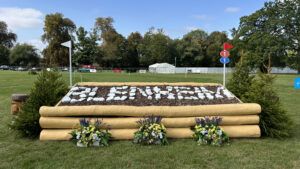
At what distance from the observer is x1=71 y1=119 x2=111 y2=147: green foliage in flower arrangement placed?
4.82 m

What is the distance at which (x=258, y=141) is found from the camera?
17.4 feet

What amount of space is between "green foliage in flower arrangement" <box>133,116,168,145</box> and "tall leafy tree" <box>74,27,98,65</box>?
6357cm

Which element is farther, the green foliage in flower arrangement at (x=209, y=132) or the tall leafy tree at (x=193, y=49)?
the tall leafy tree at (x=193, y=49)

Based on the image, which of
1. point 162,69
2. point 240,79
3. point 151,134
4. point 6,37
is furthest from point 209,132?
point 6,37

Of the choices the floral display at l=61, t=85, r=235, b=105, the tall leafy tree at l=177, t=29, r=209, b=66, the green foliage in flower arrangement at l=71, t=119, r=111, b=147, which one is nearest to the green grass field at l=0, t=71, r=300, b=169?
the green foliage in flower arrangement at l=71, t=119, r=111, b=147

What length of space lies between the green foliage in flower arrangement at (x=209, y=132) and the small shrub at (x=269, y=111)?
41.0 inches

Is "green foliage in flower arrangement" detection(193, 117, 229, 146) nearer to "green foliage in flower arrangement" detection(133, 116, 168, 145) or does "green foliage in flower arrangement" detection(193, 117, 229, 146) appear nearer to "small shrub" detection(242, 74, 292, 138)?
"green foliage in flower arrangement" detection(133, 116, 168, 145)

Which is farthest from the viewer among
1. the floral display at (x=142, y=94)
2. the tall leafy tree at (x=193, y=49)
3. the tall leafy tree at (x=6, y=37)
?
the tall leafy tree at (x=6, y=37)

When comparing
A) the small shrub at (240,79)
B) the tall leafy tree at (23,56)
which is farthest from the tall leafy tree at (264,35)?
the tall leafy tree at (23,56)

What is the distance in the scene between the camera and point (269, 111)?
5.67 m

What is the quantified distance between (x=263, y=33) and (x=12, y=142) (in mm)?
23010

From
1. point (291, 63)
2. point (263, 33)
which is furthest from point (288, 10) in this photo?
point (291, 63)

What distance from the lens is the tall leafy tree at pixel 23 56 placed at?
74.2 meters

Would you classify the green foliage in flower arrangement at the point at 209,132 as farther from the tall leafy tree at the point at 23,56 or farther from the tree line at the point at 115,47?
the tall leafy tree at the point at 23,56
